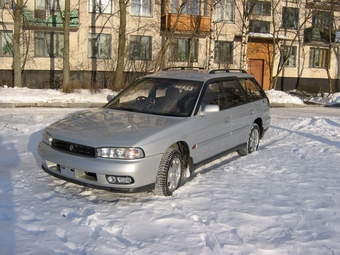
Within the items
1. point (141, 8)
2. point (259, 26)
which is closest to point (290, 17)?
point (259, 26)

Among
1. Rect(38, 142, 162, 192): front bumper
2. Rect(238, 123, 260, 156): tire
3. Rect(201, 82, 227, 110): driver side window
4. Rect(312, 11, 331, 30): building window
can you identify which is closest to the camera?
Rect(38, 142, 162, 192): front bumper

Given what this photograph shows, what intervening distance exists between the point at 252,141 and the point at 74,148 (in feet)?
12.5

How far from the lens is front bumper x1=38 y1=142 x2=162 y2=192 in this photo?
4312mm

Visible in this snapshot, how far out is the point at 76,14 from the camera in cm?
2512

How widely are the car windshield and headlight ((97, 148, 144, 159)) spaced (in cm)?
118

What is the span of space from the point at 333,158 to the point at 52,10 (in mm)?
22781

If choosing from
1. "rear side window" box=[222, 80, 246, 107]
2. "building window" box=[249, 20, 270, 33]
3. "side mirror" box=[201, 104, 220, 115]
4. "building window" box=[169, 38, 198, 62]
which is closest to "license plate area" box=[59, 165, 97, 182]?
"side mirror" box=[201, 104, 220, 115]

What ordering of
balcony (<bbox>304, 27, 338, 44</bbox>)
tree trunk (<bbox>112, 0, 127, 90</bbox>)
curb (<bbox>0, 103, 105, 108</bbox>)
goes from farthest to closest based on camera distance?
balcony (<bbox>304, 27, 338, 44</bbox>) → tree trunk (<bbox>112, 0, 127, 90</bbox>) → curb (<bbox>0, 103, 105, 108</bbox>)

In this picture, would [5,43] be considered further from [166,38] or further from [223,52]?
[223,52]

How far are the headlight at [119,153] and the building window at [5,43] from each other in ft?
75.4

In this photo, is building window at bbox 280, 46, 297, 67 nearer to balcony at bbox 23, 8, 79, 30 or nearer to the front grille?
balcony at bbox 23, 8, 79, 30

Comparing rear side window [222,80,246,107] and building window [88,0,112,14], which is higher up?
building window [88,0,112,14]

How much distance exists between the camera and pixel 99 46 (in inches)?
1039

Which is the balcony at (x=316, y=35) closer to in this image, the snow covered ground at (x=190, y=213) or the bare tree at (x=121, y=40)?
the bare tree at (x=121, y=40)
